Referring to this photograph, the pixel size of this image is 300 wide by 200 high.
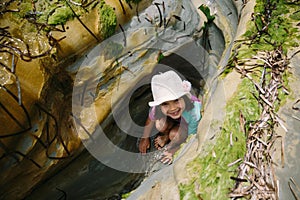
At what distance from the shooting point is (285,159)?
9.27ft

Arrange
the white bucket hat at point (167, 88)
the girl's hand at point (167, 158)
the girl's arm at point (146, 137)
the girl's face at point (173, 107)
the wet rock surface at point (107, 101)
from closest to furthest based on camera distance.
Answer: the wet rock surface at point (107, 101), the white bucket hat at point (167, 88), the girl's face at point (173, 107), the girl's hand at point (167, 158), the girl's arm at point (146, 137)

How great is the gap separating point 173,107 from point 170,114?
12 cm

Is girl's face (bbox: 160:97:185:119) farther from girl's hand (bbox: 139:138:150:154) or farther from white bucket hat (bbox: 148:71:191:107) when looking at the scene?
girl's hand (bbox: 139:138:150:154)

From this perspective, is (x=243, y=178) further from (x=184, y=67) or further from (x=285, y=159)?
(x=184, y=67)

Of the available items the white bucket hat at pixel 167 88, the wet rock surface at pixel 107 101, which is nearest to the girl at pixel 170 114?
the white bucket hat at pixel 167 88

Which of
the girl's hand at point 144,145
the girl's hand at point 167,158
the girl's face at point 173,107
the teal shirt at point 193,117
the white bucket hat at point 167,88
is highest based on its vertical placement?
the white bucket hat at point 167,88

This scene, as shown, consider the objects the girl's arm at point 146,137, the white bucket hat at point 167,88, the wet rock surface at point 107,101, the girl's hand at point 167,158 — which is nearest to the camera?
the wet rock surface at point 107,101

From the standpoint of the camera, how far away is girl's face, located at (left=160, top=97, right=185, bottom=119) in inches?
169

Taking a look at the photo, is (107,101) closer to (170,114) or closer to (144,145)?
(170,114)

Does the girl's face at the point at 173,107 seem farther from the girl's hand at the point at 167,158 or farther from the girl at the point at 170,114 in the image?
the girl's hand at the point at 167,158

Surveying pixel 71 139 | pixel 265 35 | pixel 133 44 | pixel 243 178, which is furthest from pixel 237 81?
pixel 71 139

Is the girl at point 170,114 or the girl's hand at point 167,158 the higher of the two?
the girl at point 170,114

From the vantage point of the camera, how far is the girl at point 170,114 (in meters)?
4.18

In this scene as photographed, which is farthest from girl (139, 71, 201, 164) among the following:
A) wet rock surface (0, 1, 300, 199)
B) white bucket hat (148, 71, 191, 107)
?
wet rock surface (0, 1, 300, 199)
